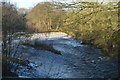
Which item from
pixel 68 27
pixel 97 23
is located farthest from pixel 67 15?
pixel 97 23

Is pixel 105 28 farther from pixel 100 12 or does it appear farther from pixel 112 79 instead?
pixel 112 79

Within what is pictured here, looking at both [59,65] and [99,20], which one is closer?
[99,20]

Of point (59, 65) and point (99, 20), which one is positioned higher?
point (99, 20)

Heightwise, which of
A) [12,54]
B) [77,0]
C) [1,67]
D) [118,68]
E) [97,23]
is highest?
[77,0]

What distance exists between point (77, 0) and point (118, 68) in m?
3.94

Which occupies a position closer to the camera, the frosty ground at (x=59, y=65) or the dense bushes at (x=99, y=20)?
the frosty ground at (x=59, y=65)

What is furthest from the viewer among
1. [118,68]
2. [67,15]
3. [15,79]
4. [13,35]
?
[118,68]

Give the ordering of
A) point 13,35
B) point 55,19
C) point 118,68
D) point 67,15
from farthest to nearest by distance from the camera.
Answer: point 55,19 < point 118,68 < point 67,15 < point 13,35

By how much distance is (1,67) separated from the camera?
5203 mm

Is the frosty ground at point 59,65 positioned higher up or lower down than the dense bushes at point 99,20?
lower down

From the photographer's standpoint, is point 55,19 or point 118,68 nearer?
point 118,68

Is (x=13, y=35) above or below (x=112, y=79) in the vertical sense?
above

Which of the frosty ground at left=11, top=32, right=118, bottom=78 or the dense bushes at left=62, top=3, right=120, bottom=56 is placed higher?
the dense bushes at left=62, top=3, right=120, bottom=56

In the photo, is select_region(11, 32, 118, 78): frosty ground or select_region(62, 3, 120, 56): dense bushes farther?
select_region(62, 3, 120, 56): dense bushes
